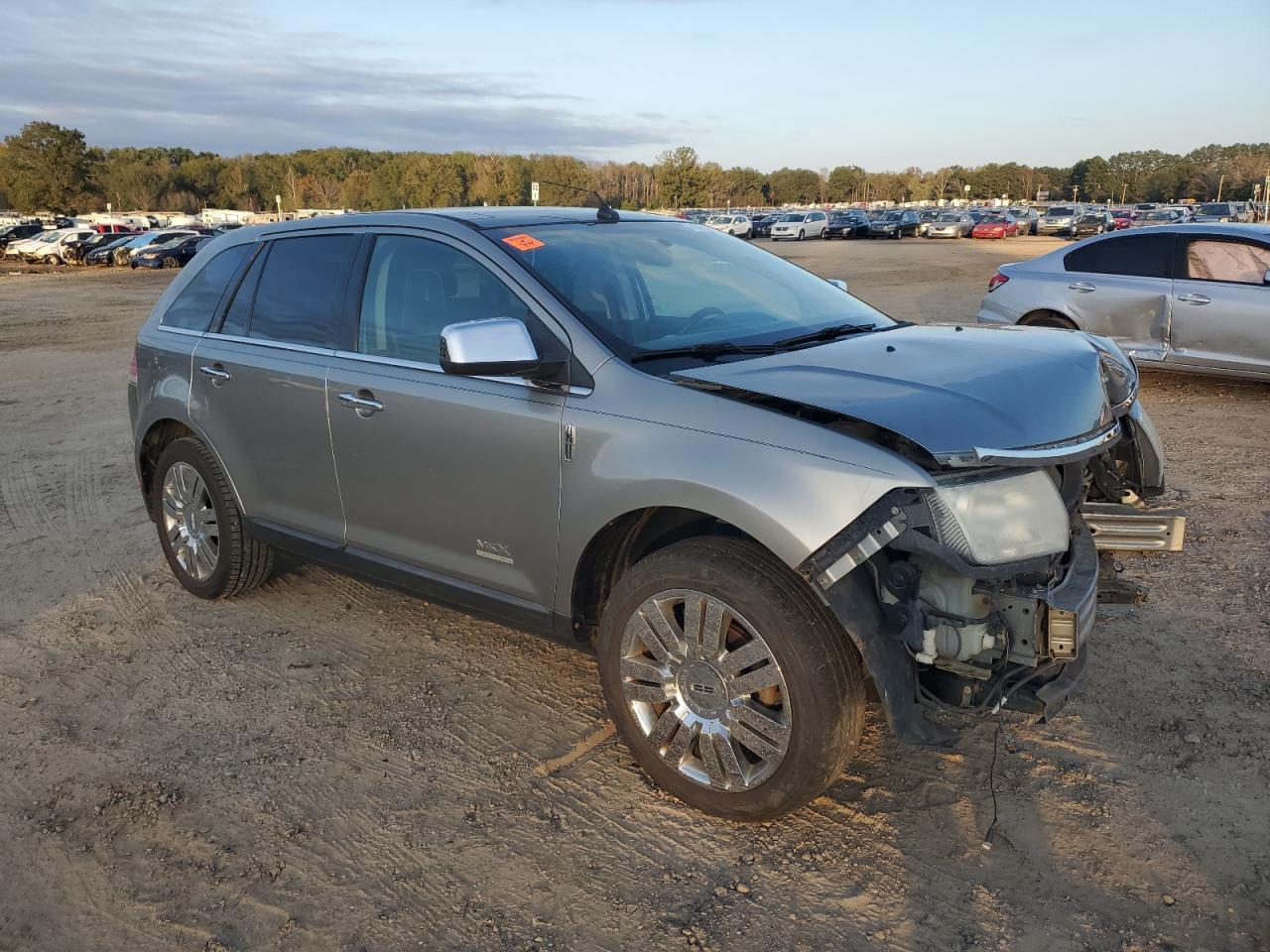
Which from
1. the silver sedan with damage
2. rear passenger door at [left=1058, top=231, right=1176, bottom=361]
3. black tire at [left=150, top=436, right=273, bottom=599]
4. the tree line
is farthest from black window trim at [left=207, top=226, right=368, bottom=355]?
the tree line

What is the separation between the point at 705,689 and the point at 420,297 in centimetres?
193

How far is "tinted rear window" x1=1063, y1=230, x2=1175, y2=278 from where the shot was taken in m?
9.53

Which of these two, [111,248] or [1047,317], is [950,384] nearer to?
[1047,317]

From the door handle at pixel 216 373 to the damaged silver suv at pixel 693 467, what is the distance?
19 millimetres

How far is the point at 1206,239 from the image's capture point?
934 centimetres

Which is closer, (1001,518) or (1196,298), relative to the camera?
(1001,518)

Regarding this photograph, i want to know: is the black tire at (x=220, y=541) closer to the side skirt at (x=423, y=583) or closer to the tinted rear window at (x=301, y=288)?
the side skirt at (x=423, y=583)

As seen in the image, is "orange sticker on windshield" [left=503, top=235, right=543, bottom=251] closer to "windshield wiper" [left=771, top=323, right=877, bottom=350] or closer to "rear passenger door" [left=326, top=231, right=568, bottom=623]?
"rear passenger door" [left=326, top=231, right=568, bottom=623]

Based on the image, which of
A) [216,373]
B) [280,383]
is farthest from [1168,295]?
[216,373]

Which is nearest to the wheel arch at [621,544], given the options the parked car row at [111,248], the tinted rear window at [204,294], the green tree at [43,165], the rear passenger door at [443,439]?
the rear passenger door at [443,439]

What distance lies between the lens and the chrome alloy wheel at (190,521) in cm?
508

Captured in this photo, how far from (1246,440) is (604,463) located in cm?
662

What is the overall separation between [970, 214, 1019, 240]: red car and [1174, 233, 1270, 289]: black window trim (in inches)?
1832

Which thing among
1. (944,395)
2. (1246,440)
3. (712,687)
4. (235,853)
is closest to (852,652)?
(712,687)
